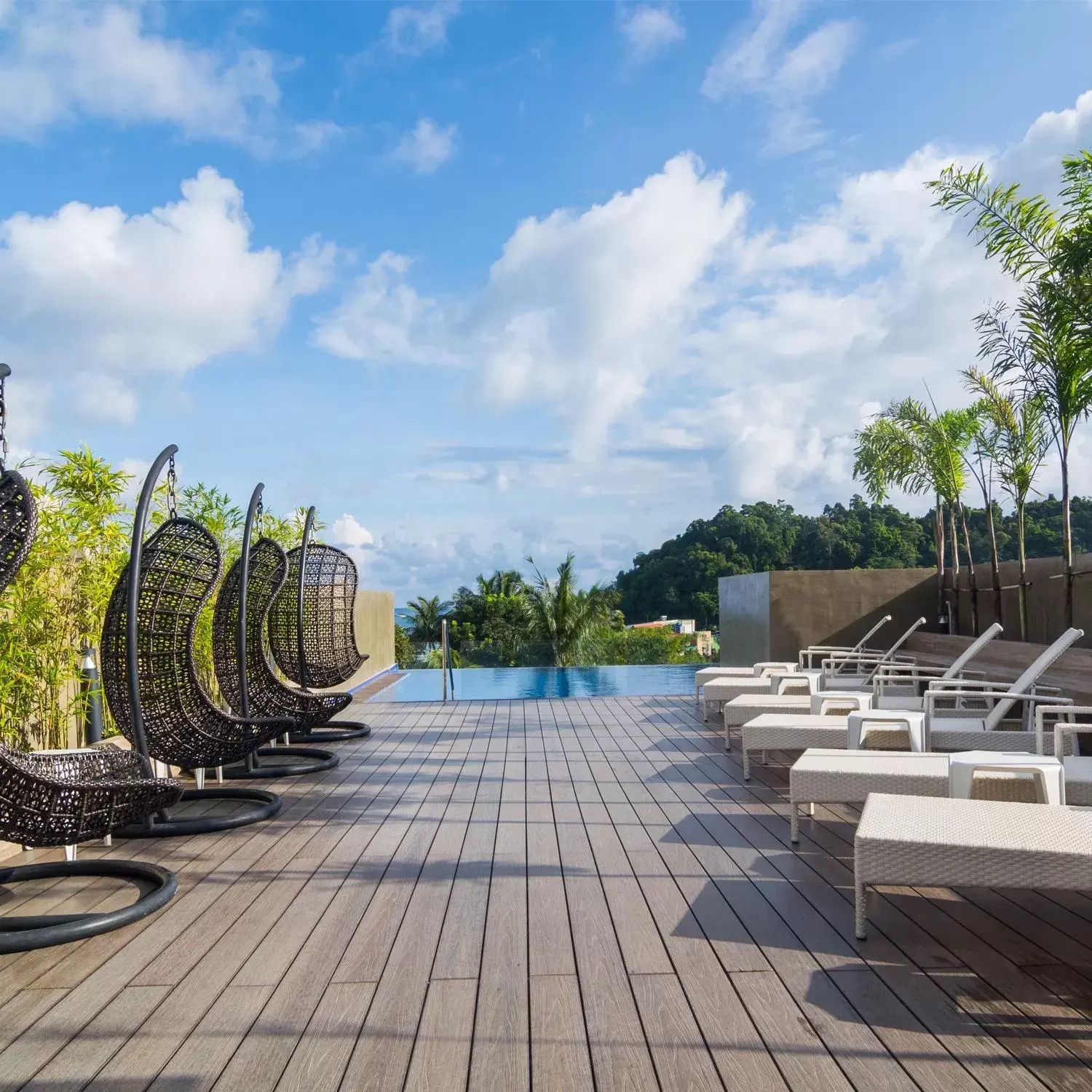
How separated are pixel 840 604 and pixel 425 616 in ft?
82.3

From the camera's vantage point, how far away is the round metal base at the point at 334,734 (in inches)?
303

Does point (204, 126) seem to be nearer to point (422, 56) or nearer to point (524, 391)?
point (422, 56)

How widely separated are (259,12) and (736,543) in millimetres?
19872

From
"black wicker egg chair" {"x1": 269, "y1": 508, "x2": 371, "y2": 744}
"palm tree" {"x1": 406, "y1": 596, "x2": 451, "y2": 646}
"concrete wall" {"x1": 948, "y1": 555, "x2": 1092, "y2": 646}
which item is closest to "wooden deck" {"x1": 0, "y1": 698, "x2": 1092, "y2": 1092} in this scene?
"black wicker egg chair" {"x1": 269, "y1": 508, "x2": 371, "y2": 744}

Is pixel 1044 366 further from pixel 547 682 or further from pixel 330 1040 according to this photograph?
pixel 330 1040

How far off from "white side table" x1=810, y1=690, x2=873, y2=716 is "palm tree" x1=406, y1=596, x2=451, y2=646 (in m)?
27.9

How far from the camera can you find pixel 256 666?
6.68 metres

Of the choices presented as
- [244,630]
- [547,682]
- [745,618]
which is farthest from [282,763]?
[745,618]

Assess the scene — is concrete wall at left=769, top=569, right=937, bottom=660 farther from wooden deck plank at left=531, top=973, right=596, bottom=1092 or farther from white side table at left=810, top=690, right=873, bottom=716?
wooden deck plank at left=531, top=973, right=596, bottom=1092

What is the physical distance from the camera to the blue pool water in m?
11.9

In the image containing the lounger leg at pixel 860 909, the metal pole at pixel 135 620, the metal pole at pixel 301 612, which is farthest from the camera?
the metal pole at pixel 301 612

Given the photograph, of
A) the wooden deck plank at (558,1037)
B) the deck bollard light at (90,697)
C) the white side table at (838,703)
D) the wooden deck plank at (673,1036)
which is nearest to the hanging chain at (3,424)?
the deck bollard light at (90,697)

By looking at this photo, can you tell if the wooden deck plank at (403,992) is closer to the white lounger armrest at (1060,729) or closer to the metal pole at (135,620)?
the metal pole at (135,620)

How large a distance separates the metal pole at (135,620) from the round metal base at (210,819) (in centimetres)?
44
